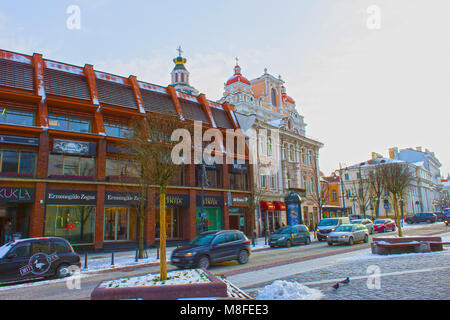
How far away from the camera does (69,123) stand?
23.1m

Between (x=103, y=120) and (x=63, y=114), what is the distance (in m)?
2.73

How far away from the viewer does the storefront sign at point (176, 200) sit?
25.8 m

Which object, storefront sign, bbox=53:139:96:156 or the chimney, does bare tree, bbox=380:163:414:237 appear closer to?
storefront sign, bbox=53:139:96:156

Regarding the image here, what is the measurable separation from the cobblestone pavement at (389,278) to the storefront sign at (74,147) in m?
17.6

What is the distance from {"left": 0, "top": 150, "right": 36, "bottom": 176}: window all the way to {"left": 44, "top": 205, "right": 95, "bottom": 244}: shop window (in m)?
2.89

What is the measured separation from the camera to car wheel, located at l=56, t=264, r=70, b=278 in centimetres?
1244

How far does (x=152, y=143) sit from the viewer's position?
9008 mm

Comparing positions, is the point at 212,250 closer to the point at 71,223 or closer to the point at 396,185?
the point at 396,185

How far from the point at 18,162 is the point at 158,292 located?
19708 mm

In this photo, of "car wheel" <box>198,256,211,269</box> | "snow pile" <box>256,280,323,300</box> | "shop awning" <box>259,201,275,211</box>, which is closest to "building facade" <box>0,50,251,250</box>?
"car wheel" <box>198,256,211,269</box>

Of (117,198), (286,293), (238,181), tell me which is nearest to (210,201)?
(238,181)
